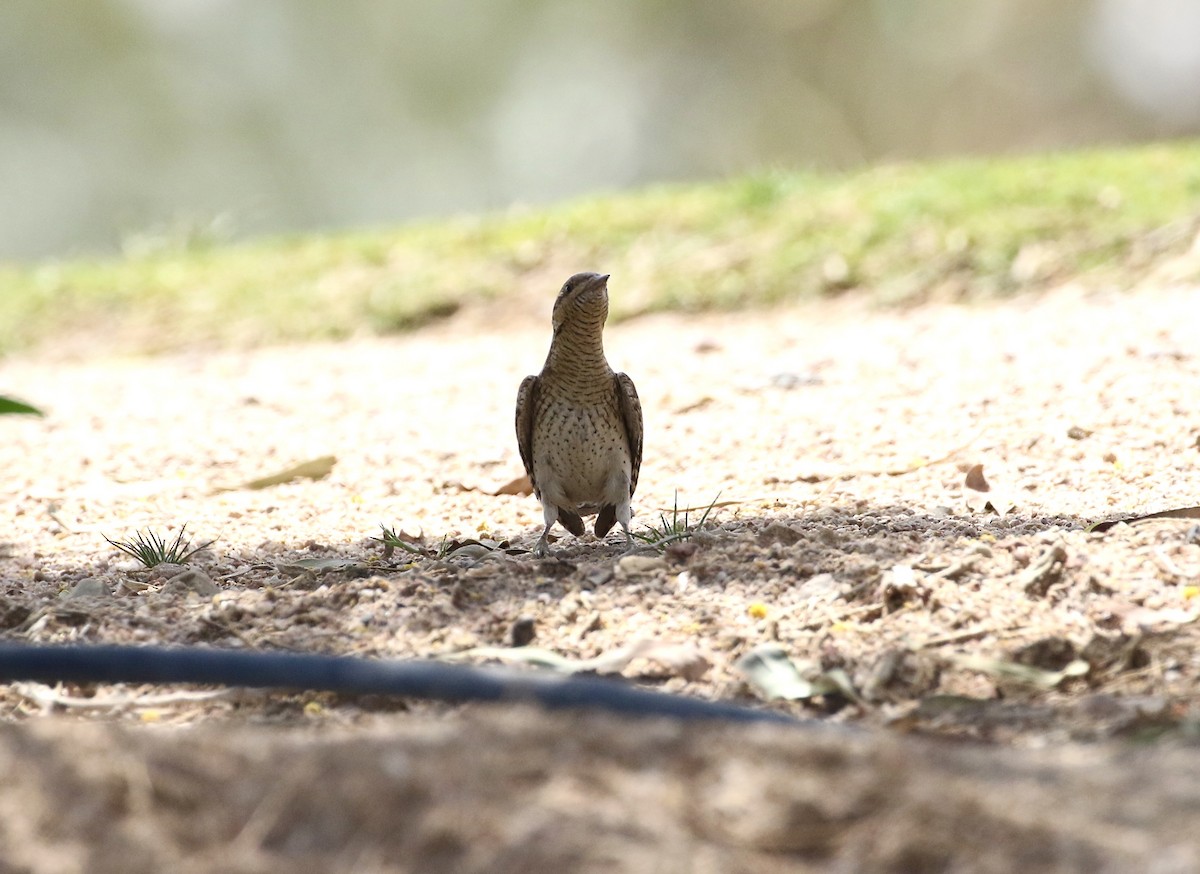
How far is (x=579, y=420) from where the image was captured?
176 inches

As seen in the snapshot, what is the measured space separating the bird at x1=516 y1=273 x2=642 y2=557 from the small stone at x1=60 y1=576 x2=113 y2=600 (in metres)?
1.25

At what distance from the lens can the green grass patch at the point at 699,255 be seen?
302 inches

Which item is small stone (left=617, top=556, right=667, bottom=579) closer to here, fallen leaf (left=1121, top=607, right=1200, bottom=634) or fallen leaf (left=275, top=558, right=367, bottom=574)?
fallen leaf (left=275, top=558, right=367, bottom=574)

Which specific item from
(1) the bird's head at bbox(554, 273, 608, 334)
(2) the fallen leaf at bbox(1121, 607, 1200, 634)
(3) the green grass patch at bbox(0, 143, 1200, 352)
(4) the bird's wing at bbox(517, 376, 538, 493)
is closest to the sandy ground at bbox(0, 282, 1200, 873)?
(2) the fallen leaf at bbox(1121, 607, 1200, 634)

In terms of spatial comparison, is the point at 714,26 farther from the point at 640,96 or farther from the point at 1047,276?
the point at 1047,276

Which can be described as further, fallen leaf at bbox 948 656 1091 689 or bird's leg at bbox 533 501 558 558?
bird's leg at bbox 533 501 558 558

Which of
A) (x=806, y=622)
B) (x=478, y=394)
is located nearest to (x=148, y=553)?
(x=806, y=622)

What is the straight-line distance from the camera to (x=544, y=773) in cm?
208

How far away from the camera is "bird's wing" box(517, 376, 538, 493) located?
15.2 feet

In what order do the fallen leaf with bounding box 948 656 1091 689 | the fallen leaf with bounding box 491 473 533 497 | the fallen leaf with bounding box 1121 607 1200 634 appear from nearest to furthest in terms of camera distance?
the fallen leaf with bounding box 948 656 1091 689
the fallen leaf with bounding box 1121 607 1200 634
the fallen leaf with bounding box 491 473 533 497

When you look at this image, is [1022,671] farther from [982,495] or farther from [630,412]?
[630,412]

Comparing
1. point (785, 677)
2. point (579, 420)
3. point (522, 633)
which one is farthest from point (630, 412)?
point (785, 677)

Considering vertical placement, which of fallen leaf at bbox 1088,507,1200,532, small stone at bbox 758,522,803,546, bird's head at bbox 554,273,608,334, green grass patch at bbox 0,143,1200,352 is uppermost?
green grass patch at bbox 0,143,1200,352

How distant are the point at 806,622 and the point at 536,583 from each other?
73 centimetres
